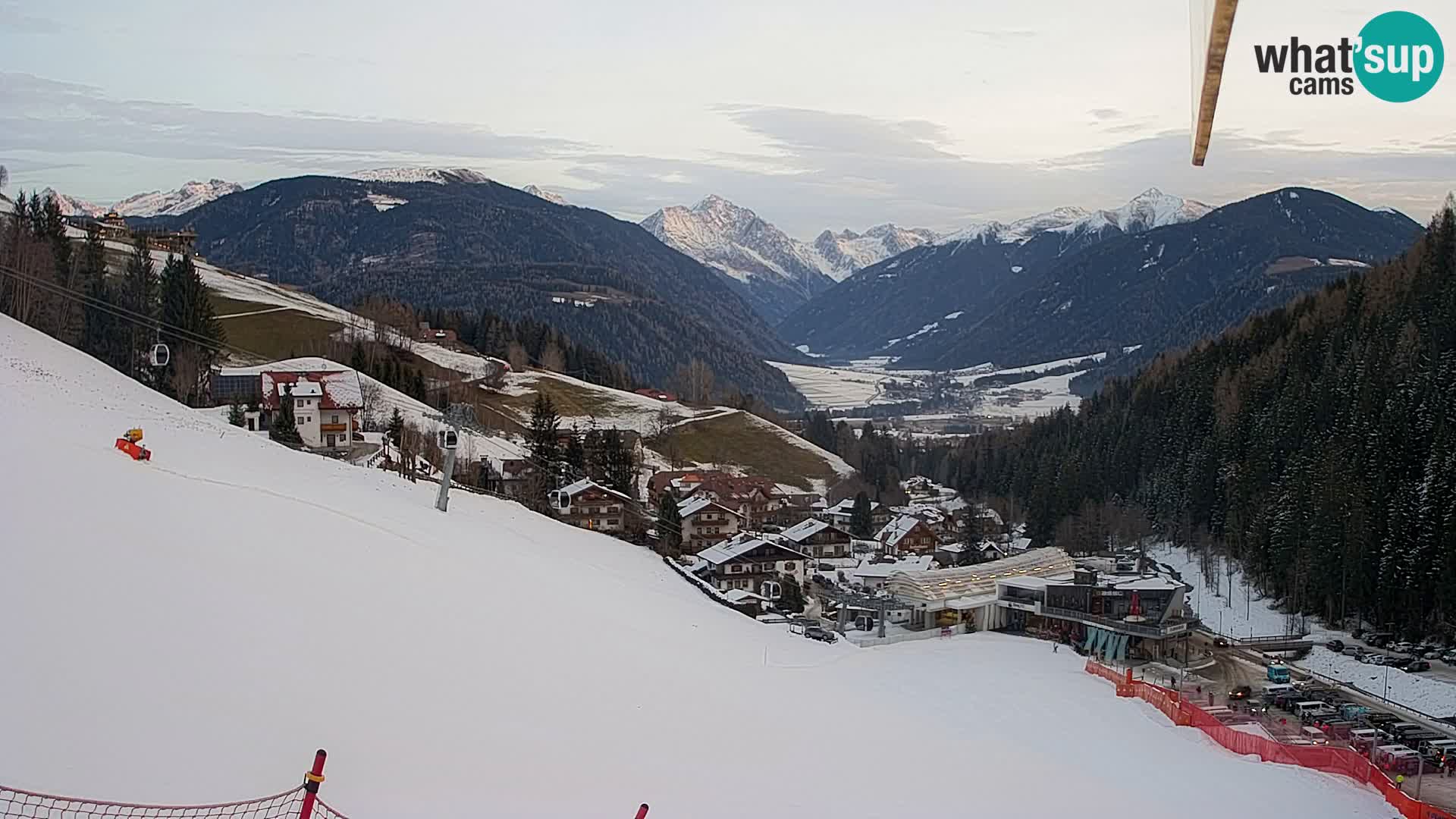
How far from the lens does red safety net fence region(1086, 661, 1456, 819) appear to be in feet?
41.8

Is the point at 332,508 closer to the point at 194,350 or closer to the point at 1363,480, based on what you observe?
the point at 194,350

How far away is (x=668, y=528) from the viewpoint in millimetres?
40719

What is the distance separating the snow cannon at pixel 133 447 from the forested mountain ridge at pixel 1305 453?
33210 millimetres

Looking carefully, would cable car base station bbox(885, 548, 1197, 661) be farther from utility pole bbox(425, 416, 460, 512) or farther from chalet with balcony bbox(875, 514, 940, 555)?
chalet with balcony bbox(875, 514, 940, 555)

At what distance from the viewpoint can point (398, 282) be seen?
16900 centimetres

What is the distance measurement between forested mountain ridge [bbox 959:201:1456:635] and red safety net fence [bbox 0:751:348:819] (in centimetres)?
3400

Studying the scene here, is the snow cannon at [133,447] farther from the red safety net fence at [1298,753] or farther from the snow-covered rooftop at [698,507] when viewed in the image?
the snow-covered rooftop at [698,507]

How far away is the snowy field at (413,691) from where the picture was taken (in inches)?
291

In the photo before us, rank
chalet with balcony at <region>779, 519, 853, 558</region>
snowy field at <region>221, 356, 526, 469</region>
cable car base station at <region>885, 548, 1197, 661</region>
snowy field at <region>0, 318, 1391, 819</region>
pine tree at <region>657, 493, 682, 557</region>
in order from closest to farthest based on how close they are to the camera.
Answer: snowy field at <region>0, 318, 1391, 819</region>
cable car base station at <region>885, 548, 1197, 661</region>
pine tree at <region>657, 493, 682, 557</region>
chalet with balcony at <region>779, 519, 853, 558</region>
snowy field at <region>221, 356, 526, 469</region>

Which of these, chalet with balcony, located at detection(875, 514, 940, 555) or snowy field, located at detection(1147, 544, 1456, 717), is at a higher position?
snowy field, located at detection(1147, 544, 1456, 717)

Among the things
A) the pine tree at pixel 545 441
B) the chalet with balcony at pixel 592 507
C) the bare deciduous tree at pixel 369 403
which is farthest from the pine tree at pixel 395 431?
the chalet with balcony at pixel 592 507

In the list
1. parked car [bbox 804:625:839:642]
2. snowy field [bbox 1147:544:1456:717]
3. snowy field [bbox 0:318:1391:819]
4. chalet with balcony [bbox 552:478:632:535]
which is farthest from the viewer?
chalet with balcony [bbox 552:478:632:535]

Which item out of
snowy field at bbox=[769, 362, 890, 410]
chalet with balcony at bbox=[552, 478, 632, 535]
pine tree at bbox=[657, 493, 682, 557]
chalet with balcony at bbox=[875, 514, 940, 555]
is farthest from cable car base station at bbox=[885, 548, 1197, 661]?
snowy field at bbox=[769, 362, 890, 410]

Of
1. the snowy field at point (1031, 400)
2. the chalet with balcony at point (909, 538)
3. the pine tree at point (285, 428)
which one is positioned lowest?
the snowy field at point (1031, 400)
